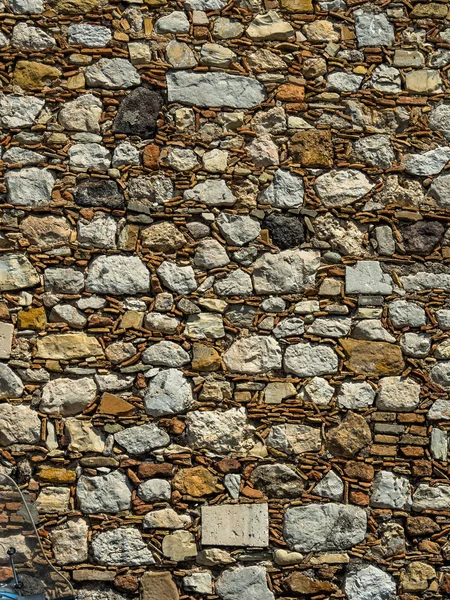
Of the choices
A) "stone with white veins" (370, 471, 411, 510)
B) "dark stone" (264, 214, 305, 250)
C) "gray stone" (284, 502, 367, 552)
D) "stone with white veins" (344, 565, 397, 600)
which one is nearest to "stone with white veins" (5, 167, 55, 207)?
"dark stone" (264, 214, 305, 250)

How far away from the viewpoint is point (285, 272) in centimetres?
530

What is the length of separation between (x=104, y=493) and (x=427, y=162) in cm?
259

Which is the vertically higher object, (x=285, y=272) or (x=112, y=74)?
(x=112, y=74)

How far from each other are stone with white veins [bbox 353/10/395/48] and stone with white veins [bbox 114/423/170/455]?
8.22 ft

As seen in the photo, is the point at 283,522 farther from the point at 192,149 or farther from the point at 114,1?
the point at 114,1

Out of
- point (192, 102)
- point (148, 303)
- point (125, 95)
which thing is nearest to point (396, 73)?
point (192, 102)

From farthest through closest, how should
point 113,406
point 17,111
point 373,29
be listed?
point 373,29
point 17,111
point 113,406

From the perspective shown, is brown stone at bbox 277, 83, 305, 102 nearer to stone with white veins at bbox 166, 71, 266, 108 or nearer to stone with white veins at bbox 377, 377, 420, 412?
stone with white veins at bbox 166, 71, 266, 108

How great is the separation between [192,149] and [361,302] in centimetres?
127

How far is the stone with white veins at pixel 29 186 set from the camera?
5254 millimetres

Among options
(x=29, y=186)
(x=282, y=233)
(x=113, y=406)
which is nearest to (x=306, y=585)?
(x=113, y=406)

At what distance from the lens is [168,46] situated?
544 centimetres

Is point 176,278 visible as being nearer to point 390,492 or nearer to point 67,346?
point 67,346

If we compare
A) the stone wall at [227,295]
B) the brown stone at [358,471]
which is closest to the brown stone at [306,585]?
the stone wall at [227,295]
